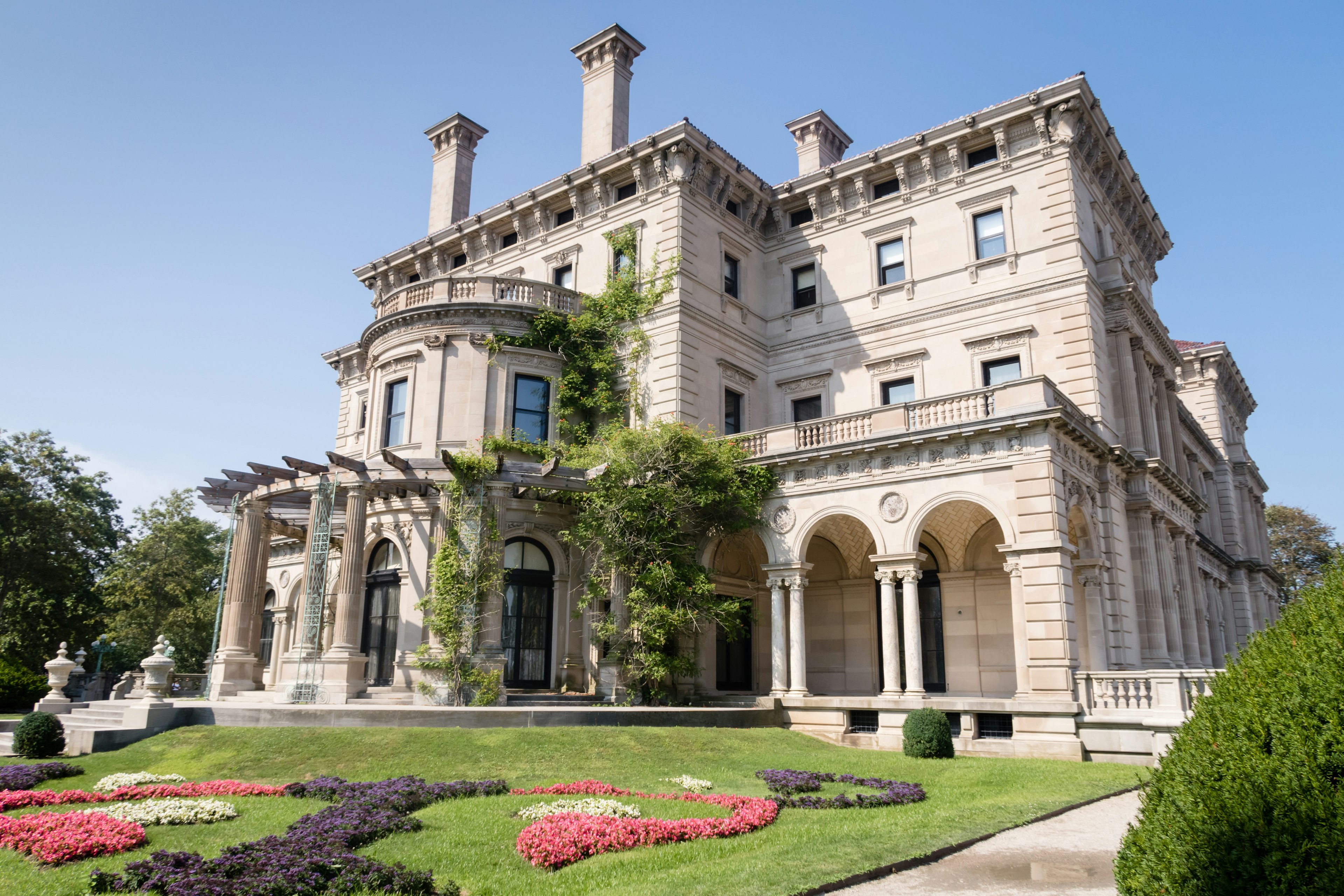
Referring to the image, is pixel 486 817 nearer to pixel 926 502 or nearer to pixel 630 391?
pixel 926 502

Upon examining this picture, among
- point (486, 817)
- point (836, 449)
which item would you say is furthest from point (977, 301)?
point (486, 817)

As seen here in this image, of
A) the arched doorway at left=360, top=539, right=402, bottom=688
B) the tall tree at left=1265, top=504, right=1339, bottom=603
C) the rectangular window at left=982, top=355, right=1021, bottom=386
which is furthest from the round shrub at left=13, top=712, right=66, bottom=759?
the tall tree at left=1265, top=504, right=1339, bottom=603

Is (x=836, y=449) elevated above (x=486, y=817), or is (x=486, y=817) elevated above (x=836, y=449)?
(x=836, y=449)

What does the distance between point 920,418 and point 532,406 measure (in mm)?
11705

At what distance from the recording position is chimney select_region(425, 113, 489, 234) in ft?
121

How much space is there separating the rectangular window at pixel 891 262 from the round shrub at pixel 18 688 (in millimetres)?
30967

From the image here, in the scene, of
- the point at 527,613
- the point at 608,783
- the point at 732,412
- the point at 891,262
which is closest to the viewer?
the point at 608,783

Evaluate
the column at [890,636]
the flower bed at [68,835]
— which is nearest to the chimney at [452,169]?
the column at [890,636]

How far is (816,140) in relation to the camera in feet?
110

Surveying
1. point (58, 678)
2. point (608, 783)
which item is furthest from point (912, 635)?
point (58, 678)

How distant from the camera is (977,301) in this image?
1062 inches

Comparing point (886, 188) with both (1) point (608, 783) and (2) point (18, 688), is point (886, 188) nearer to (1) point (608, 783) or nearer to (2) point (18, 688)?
(1) point (608, 783)

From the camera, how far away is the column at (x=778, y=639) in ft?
78.3

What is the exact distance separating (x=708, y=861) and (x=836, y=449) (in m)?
15.3
